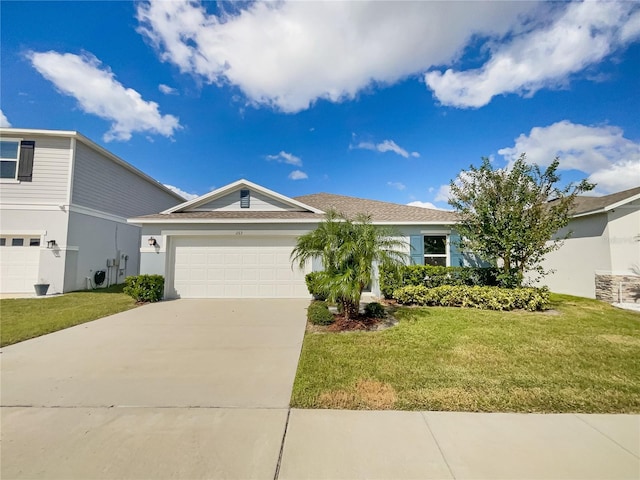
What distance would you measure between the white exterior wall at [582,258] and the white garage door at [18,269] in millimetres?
22387

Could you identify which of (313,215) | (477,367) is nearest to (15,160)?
(313,215)

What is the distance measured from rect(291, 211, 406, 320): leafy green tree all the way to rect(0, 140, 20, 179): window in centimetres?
1362

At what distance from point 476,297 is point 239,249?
8609mm

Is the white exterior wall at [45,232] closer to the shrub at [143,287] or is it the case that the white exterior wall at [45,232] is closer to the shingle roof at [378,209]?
the shrub at [143,287]

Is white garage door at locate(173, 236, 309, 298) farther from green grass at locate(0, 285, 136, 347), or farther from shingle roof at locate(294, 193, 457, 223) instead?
shingle roof at locate(294, 193, 457, 223)

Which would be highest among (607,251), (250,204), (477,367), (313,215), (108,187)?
(108,187)

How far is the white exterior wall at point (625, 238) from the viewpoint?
976 cm

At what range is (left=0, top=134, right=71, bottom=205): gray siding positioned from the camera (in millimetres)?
11477

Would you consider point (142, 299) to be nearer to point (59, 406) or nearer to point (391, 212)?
point (59, 406)

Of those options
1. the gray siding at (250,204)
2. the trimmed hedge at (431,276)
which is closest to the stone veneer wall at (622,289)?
the trimmed hedge at (431,276)

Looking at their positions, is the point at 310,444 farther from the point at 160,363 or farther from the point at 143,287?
the point at 143,287

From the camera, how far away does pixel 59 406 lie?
3.21 metres

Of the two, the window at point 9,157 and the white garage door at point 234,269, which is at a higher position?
the window at point 9,157

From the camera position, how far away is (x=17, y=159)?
1159 cm
